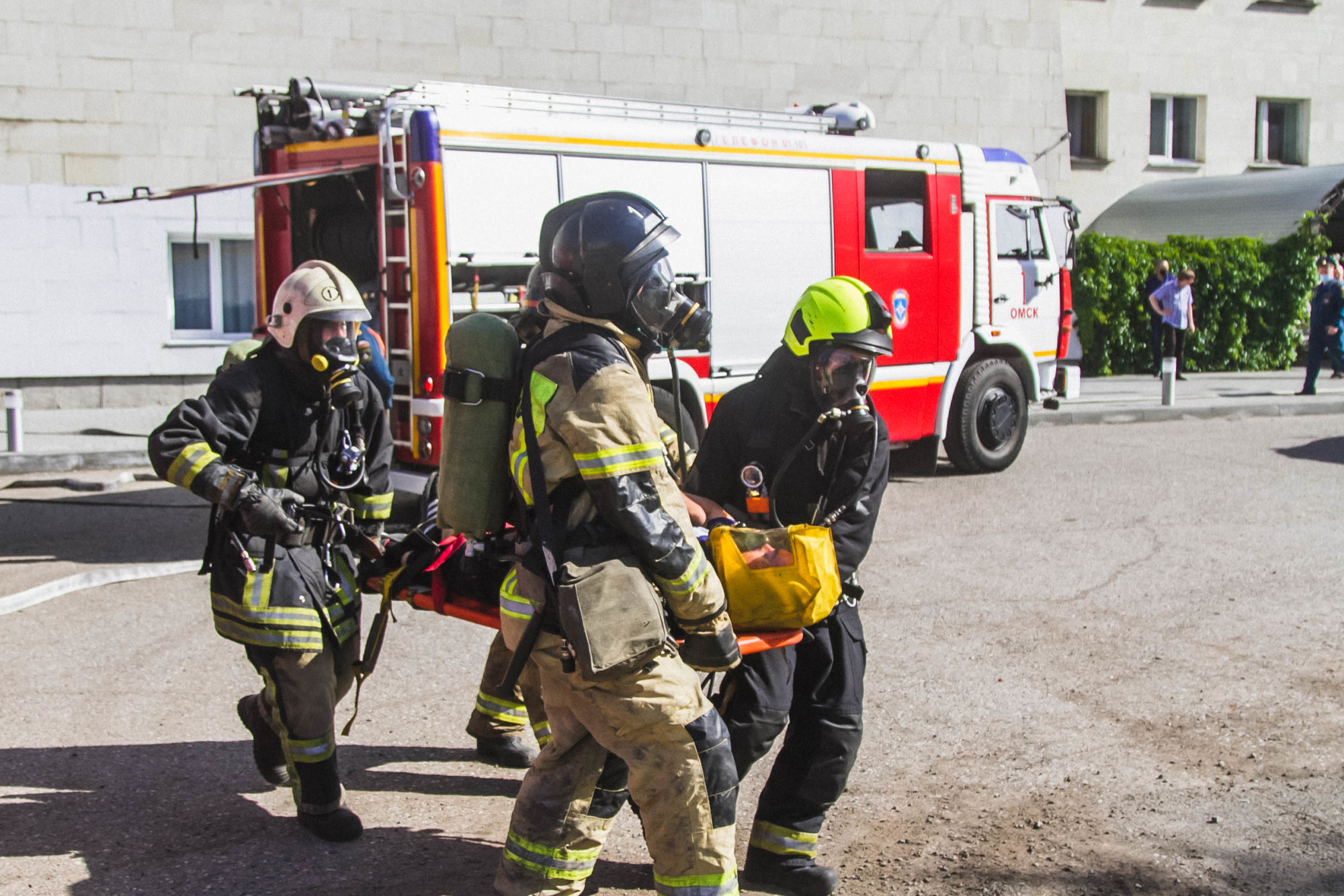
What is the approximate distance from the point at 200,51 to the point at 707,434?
13095mm

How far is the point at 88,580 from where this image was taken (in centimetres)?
730

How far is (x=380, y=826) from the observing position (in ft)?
13.7

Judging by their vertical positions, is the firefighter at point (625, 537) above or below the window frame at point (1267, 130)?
below

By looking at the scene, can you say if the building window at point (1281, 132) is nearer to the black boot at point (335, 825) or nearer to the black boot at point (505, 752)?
the black boot at point (505, 752)

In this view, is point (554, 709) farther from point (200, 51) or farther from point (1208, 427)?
point (200, 51)

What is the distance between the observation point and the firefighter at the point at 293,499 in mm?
3953

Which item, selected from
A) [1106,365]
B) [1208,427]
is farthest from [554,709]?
[1106,365]

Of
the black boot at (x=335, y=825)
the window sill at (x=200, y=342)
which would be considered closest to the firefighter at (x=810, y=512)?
the black boot at (x=335, y=825)

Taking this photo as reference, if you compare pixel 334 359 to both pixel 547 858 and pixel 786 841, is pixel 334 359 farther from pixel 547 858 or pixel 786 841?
pixel 786 841

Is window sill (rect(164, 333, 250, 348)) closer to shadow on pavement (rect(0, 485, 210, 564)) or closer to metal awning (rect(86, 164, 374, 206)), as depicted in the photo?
shadow on pavement (rect(0, 485, 210, 564))

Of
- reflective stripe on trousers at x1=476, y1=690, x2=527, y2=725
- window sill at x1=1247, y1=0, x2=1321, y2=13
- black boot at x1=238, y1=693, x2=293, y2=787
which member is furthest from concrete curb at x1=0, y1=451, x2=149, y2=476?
window sill at x1=1247, y1=0, x2=1321, y2=13

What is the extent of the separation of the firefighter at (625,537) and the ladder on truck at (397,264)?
509cm

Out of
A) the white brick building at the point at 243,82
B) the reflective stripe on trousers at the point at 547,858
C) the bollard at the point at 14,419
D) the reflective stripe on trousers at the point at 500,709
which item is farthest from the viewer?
the white brick building at the point at 243,82

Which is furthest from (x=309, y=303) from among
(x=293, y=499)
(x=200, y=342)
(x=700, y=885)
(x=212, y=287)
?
(x=212, y=287)
